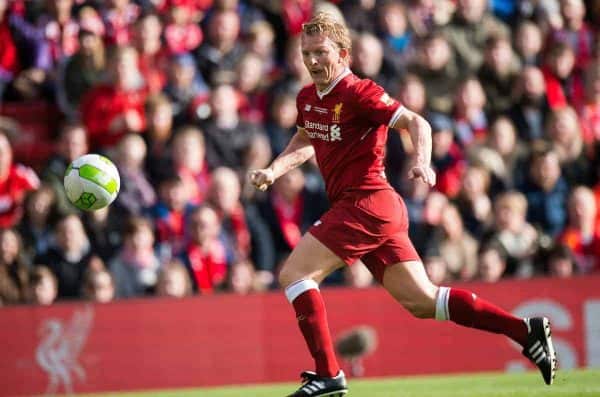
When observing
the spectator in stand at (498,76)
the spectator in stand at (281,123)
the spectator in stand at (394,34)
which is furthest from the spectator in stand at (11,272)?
the spectator in stand at (498,76)

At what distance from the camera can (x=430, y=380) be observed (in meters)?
10.6

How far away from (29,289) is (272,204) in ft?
8.20

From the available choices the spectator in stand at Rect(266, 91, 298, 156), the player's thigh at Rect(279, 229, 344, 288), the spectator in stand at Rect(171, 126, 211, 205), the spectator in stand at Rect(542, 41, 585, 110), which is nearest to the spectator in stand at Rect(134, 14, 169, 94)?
the spectator in stand at Rect(171, 126, 211, 205)

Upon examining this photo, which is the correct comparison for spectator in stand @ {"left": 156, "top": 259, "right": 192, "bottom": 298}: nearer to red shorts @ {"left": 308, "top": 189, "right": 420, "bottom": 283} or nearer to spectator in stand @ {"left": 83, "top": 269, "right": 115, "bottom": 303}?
spectator in stand @ {"left": 83, "top": 269, "right": 115, "bottom": 303}

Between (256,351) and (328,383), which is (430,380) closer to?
(256,351)

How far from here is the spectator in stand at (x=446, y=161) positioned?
12352 millimetres

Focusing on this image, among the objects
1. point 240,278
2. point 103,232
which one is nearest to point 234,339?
point 240,278

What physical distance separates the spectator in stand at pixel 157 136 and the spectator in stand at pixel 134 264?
0.84m

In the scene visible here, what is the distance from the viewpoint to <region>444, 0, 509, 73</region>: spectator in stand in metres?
13.5

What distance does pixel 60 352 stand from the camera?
10695mm

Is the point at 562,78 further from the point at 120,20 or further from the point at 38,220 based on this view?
the point at 38,220

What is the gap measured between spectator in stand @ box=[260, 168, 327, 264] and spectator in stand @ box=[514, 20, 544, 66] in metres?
3.27

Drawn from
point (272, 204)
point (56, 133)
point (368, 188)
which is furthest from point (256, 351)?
point (368, 188)

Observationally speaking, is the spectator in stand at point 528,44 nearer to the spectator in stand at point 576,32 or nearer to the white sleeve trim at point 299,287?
the spectator in stand at point 576,32
